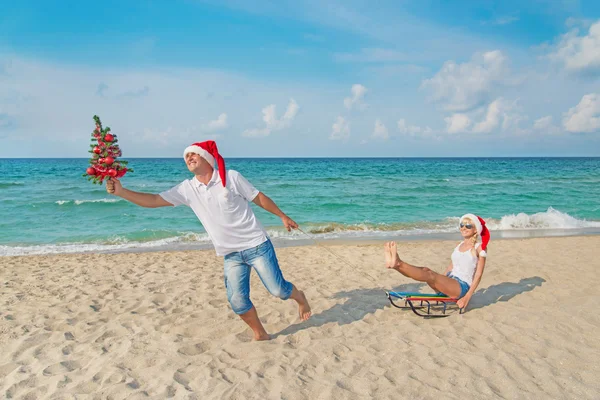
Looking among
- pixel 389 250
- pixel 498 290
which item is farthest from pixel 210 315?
pixel 498 290

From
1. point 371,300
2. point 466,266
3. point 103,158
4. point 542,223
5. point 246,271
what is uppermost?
point 103,158

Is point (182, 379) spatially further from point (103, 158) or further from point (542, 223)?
point (542, 223)

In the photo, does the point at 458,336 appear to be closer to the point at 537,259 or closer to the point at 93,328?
the point at 93,328

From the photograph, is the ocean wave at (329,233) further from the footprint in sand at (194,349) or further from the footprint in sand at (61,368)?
the footprint in sand at (61,368)

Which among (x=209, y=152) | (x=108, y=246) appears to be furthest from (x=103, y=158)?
(x=108, y=246)

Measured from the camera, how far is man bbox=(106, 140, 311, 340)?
3.85 metres

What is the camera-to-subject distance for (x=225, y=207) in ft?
12.8

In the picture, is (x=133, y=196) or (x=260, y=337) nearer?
(x=133, y=196)

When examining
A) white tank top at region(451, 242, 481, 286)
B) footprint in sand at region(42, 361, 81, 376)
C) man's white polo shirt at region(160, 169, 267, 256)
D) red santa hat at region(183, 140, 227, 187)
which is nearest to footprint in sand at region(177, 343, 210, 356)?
footprint in sand at region(42, 361, 81, 376)

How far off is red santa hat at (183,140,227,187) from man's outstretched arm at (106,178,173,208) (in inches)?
→ 20.0

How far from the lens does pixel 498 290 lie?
6.20 metres

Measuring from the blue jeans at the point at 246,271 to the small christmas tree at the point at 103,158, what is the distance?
1287 mm

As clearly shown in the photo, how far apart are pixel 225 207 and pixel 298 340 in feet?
5.42

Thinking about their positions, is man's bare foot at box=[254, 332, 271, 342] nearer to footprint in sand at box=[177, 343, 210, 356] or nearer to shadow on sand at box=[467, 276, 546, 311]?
footprint in sand at box=[177, 343, 210, 356]
